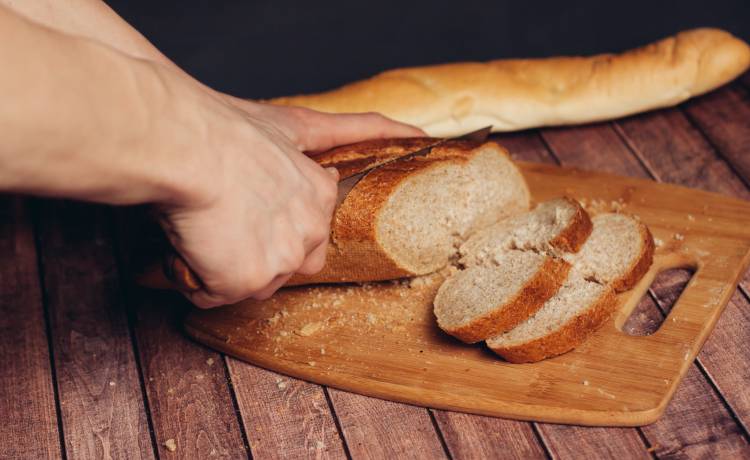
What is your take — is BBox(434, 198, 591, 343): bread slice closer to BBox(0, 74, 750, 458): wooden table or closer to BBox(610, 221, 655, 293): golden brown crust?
BBox(610, 221, 655, 293): golden brown crust

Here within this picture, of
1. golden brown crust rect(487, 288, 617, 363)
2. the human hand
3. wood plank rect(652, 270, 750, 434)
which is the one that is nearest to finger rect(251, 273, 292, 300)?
the human hand

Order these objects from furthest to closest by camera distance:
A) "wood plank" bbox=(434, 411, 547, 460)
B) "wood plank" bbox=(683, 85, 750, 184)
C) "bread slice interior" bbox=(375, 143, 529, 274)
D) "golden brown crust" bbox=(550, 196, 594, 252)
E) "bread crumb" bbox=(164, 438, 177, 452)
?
"wood plank" bbox=(683, 85, 750, 184)
"bread slice interior" bbox=(375, 143, 529, 274)
"golden brown crust" bbox=(550, 196, 594, 252)
"bread crumb" bbox=(164, 438, 177, 452)
"wood plank" bbox=(434, 411, 547, 460)

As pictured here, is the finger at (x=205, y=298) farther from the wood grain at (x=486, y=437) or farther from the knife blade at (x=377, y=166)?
the wood grain at (x=486, y=437)

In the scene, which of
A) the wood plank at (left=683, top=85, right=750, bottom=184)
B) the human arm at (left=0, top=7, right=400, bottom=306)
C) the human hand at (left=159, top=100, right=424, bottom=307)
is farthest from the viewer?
the wood plank at (left=683, top=85, right=750, bottom=184)

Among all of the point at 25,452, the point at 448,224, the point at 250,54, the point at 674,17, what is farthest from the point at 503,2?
the point at 25,452

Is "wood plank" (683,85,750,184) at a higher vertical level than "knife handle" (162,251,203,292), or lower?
higher

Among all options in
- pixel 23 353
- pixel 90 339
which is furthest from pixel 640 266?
pixel 23 353

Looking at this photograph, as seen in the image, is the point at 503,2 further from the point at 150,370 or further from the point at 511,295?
the point at 150,370
